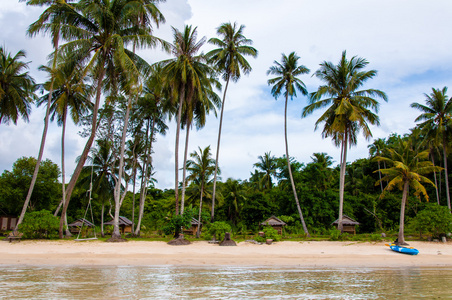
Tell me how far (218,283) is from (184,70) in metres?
13.8

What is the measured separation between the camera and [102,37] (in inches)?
657

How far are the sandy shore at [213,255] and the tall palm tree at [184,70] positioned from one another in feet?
18.6

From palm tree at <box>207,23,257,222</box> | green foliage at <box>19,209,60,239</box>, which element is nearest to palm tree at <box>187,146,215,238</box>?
palm tree at <box>207,23,257,222</box>

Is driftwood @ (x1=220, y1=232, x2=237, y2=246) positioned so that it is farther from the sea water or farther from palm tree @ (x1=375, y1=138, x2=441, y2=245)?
palm tree @ (x1=375, y1=138, x2=441, y2=245)

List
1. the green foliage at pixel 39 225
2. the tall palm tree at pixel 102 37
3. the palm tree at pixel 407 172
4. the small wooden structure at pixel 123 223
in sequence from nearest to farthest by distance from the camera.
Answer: the tall palm tree at pixel 102 37, the palm tree at pixel 407 172, the green foliage at pixel 39 225, the small wooden structure at pixel 123 223

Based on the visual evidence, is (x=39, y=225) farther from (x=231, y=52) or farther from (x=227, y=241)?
(x=231, y=52)

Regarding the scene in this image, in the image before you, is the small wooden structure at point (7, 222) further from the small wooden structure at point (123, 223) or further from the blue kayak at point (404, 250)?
the blue kayak at point (404, 250)

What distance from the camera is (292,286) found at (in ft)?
27.3

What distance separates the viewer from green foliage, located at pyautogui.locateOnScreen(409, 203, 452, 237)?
1803 centimetres

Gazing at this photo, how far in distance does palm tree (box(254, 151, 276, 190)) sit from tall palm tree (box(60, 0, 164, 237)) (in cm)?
2117

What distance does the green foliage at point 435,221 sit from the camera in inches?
710

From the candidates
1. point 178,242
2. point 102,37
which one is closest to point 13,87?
point 102,37

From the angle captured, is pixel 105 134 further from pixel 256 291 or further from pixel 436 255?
pixel 436 255

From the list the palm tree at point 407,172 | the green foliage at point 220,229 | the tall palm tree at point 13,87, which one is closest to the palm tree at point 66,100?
the tall palm tree at point 13,87
